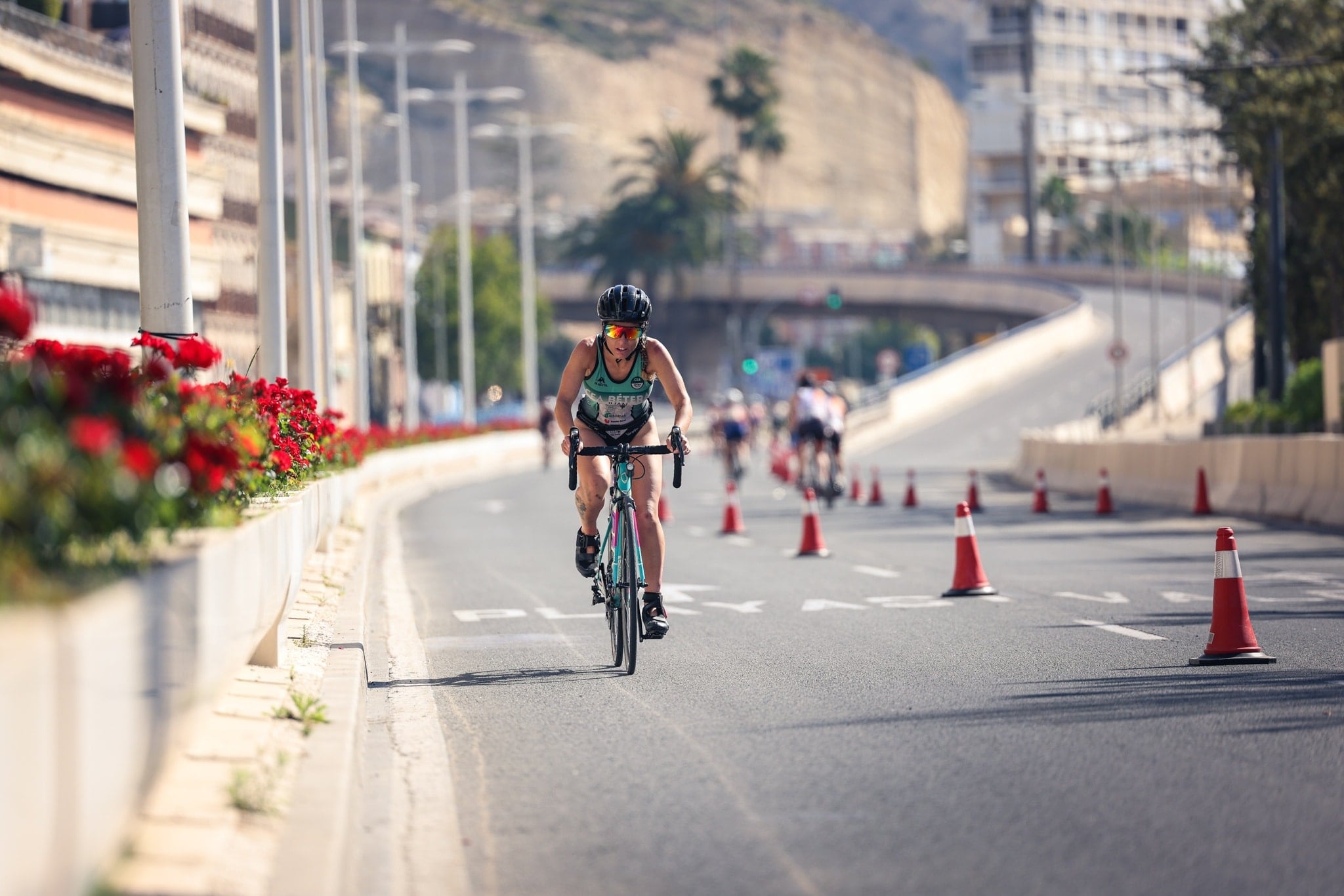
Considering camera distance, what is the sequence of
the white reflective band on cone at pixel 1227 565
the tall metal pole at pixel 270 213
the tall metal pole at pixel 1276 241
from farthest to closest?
the tall metal pole at pixel 1276 241, the tall metal pole at pixel 270 213, the white reflective band on cone at pixel 1227 565

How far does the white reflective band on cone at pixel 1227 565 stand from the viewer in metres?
10.6

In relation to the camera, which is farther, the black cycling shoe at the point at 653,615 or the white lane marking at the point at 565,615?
the white lane marking at the point at 565,615

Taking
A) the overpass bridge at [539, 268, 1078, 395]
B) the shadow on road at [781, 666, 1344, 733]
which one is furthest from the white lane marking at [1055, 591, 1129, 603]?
the overpass bridge at [539, 268, 1078, 395]

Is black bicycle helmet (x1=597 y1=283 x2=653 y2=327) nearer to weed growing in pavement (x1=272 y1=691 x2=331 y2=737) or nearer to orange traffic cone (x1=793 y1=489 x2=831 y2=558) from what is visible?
weed growing in pavement (x1=272 y1=691 x2=331 y2=737)

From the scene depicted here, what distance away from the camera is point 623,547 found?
1089cm

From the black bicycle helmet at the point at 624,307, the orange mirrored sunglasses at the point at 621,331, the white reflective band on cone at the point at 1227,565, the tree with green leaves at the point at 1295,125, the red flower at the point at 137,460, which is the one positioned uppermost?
the tree with green leaves at the point at 1295,125

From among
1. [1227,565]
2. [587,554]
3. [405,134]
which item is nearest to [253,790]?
[587,554]

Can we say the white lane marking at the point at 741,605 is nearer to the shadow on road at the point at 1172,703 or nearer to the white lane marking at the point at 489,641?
the white lane marking at the point at 489,641

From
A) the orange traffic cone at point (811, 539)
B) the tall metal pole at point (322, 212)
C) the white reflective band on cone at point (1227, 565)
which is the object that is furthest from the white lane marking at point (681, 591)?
the tall metal pole at point (322, 212)

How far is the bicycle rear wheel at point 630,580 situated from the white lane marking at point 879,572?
6753mm

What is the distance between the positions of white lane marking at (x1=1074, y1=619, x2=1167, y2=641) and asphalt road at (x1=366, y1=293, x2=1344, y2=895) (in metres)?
0.04

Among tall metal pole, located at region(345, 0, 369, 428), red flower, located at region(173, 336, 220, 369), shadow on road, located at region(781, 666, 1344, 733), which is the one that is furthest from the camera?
tall metal pole, located at region(345, 0, 369, 428)

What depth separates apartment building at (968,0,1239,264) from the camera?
16338cm

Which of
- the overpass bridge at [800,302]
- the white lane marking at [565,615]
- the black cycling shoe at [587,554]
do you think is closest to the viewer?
the black cycling shoe at [587,554]
